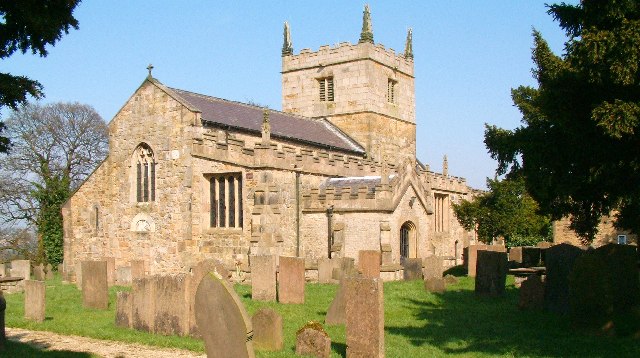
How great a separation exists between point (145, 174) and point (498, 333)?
1795cm

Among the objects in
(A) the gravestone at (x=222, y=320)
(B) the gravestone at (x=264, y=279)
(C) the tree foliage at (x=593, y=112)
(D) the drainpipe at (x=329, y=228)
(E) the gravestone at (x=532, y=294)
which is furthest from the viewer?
(D) the drainpipe at (x=329, y=228)

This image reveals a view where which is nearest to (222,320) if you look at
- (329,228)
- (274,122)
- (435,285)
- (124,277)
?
(435,285)

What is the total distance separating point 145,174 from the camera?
1073 inches

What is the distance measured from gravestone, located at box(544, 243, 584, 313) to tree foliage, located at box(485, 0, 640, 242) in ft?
3.72

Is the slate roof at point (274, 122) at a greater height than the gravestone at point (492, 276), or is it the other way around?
the slate roof at point (274, 122)

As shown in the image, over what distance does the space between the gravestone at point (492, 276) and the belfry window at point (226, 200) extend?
10101 mm

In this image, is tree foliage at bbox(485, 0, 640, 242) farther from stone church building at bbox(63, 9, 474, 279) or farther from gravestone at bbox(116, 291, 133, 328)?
stone church building at bbox(63, 9, 474, 279)

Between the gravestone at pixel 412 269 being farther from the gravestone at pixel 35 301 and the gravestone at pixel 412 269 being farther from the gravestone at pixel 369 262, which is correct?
the gravestone at pixel 35 301

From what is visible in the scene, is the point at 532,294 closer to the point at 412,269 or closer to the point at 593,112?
the point at 593,112

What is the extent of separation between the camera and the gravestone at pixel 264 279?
54.2 ft

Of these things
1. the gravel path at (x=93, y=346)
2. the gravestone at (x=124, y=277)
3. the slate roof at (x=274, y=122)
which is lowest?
the gravel path at (x=93, y=346)

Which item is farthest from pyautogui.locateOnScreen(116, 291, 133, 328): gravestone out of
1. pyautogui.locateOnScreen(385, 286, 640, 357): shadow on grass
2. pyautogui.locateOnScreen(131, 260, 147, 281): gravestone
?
pyautogui.locateOnScreen(131, 260, 147, 281): gravestone

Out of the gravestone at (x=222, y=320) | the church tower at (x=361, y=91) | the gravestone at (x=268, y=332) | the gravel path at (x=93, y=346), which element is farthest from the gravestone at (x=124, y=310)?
the church tower at (x=361, y=91)

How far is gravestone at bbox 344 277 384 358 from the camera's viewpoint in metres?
9.74
